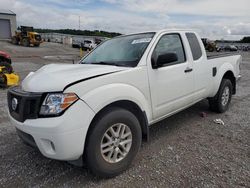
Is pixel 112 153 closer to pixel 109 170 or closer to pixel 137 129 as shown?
pixel 109 170

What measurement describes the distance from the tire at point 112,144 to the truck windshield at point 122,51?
2.55ft

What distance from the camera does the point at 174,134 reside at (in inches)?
162

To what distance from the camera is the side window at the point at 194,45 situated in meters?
4.27

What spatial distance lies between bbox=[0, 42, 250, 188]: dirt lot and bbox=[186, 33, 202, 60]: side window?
1.35 m

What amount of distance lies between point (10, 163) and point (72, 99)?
1.56m

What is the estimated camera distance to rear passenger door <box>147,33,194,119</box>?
3325mm

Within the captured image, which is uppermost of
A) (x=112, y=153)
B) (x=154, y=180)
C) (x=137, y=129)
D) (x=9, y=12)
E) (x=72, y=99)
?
(x=9, y=12)

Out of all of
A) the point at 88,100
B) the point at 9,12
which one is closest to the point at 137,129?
the point at 88,100

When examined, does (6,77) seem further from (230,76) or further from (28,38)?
(28,38)

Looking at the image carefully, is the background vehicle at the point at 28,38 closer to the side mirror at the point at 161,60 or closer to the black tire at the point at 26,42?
the black tire at the point at 26,42

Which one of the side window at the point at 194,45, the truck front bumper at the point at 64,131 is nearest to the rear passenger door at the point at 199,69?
the side window at the point at 194,45

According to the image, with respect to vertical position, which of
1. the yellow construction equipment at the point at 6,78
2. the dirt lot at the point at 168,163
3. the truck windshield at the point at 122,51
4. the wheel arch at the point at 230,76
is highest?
the truck windshield at the point at 122,51

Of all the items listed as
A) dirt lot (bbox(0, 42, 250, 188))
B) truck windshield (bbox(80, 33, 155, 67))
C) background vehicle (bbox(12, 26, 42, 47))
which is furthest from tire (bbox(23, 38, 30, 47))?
truck windshield (bbox(80, 33, 155, 67))

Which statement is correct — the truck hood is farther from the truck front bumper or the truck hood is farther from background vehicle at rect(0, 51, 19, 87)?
background vehicle at rect(0, 51, 19, 87)
